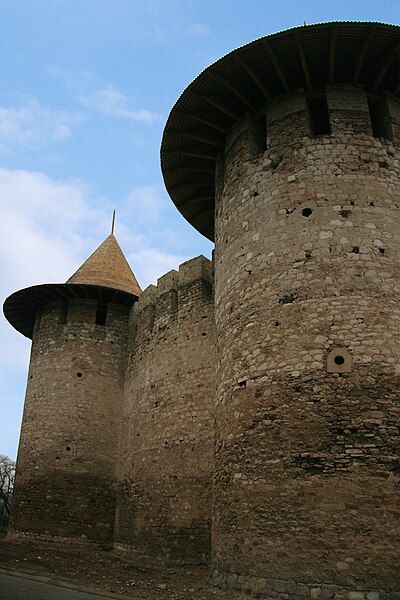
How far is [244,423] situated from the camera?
7.91 metres

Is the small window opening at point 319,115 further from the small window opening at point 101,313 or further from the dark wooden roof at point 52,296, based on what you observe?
the small window opening at point 101,313

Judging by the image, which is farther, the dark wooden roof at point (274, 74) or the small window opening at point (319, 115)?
the small window opening at point (319, 115)

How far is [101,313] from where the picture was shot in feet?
56.0

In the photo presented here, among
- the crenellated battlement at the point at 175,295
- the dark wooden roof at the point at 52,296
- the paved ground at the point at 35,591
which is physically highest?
the dark wooden roof at the point at 52,296

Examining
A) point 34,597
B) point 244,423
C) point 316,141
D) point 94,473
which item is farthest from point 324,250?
point 94,473

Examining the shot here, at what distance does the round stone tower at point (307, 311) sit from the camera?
6652 millimetres

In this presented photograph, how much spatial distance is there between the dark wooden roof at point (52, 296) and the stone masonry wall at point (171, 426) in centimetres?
190

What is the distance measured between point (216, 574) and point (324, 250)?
4780 mm

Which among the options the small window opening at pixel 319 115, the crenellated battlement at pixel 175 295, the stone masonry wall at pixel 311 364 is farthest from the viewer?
the crenellated battlement at pixel 175 295

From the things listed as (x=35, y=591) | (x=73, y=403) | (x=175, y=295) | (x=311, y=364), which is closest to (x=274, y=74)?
(x=311, y=364)

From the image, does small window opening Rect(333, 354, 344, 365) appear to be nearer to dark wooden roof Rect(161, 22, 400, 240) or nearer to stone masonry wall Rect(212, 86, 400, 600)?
stone masonry wall Rect(212, 86, 400, 600)

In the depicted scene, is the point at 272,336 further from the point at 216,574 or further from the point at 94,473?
the point at 94,473

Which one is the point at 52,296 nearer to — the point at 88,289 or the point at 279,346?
the point at 88,289

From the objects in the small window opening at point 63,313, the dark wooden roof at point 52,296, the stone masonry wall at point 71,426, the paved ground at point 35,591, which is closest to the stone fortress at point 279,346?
the stone masonry wall at point 71,426
